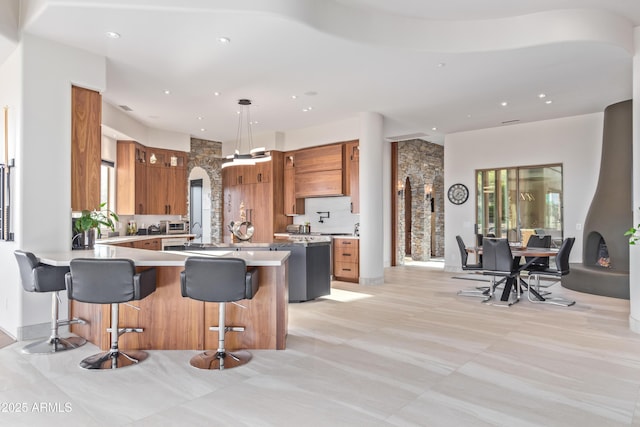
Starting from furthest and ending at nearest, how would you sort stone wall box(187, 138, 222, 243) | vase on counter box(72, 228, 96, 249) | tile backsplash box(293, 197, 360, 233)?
stone wall box(187, 138, 222, 243), tile backsplash box(293, 197, 360, 233), vase on counter box(72, 228, 96, 249)

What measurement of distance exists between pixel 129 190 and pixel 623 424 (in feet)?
27.4

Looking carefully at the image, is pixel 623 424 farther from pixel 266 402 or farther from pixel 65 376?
pixel 65 376

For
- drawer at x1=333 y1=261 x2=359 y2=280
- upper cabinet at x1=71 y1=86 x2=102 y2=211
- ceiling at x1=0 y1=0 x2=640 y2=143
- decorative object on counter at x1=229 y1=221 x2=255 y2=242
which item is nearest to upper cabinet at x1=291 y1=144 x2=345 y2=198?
drawer at x1=333 y1=261 x2=359 y2=280

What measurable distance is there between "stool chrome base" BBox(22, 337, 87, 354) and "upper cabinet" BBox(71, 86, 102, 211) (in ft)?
4.64

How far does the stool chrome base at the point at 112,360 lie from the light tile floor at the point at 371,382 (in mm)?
84

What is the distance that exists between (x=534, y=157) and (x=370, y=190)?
148 inches

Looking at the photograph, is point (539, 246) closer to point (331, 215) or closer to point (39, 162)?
point (331, 215)

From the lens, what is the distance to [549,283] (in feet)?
25.6

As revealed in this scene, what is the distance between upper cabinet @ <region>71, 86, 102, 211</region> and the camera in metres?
4.52

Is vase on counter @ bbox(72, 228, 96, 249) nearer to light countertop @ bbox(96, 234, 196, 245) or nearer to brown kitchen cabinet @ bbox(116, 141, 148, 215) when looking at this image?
light countertop @ bbox(96, 234, 196, 245)

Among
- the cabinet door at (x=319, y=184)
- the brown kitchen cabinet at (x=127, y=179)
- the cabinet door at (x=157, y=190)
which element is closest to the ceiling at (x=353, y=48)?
the brown kitchen cabinet at (x=127, y=179)

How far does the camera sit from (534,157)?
8367 mm

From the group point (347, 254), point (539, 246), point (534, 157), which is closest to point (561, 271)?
point (539, 246)

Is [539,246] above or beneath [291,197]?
beneath
